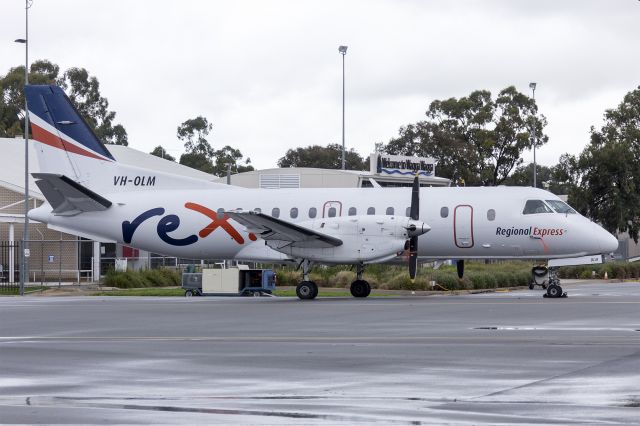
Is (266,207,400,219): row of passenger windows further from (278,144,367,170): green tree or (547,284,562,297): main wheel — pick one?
(278,144,367,170): green tree

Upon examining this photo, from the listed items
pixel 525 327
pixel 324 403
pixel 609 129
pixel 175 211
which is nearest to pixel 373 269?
pixel 175 211

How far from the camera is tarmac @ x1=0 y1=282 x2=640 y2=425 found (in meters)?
9.23

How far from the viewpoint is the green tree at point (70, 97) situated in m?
106

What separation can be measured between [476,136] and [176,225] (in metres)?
69.7

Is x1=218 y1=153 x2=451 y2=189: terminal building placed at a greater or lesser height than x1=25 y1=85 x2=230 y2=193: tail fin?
greater

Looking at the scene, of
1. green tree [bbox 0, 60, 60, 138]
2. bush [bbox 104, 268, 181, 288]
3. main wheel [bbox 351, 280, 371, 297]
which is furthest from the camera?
green tree [bbox 0, 60, 60, 138]

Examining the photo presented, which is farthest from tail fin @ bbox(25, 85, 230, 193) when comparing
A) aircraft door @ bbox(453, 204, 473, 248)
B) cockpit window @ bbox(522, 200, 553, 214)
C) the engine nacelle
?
cockpit window @ bbox(522, 200, 553, 214)

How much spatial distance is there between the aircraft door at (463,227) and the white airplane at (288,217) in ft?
0.10

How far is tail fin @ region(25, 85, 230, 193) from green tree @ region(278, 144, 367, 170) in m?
74.1

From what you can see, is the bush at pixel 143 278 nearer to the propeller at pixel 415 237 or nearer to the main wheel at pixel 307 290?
the main wheel at pixel 307 290

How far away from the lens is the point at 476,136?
98750 millimetres

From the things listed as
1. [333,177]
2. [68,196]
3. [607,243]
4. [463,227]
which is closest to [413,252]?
[463,227]

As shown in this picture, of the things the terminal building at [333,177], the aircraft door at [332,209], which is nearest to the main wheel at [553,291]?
the aircraft door at [332,209]

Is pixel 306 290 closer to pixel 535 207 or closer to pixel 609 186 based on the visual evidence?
pixel 535 207
